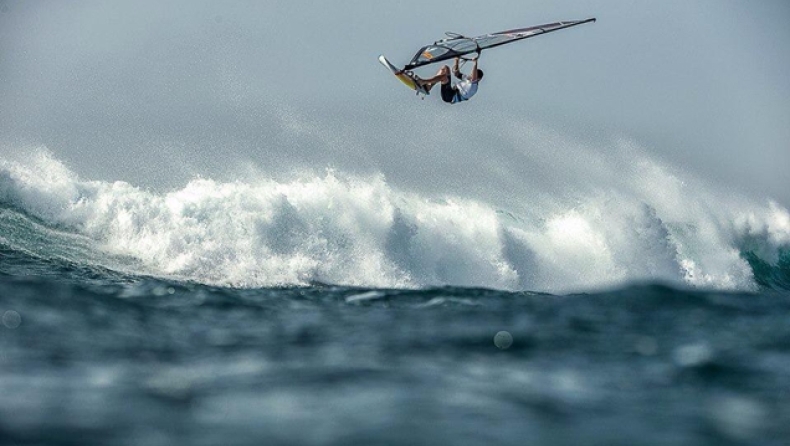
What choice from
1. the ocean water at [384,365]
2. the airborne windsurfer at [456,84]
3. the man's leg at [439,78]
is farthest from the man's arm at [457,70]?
the ocean water at [384,365]

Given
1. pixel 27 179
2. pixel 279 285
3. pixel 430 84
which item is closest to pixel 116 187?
pixel 27 179

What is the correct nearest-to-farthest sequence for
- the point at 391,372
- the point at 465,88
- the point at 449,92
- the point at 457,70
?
the point at 391,372 < the point at 465,88 < the point at 449,92 < the point at 457,70

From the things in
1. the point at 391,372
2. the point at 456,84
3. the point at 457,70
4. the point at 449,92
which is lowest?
the point at 391,372

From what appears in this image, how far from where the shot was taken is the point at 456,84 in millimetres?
19000

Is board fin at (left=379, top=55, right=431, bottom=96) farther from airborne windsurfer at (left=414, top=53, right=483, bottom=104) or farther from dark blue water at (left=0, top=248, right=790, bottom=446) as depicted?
dark blue water at (left=0, top=248, right=790, bottom=446)

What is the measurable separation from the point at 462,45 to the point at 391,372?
12.1m

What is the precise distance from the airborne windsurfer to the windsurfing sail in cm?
32

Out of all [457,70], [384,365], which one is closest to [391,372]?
[384,365]

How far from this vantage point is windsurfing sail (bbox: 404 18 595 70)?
1858 centimetres

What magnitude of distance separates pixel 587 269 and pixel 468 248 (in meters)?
5.60

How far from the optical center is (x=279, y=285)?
21.0 meters

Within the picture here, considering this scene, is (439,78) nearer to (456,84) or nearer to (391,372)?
(456,84)

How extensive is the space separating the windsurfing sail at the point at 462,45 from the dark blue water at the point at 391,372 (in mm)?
7341

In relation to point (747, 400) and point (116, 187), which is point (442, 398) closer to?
point (747, 400)
